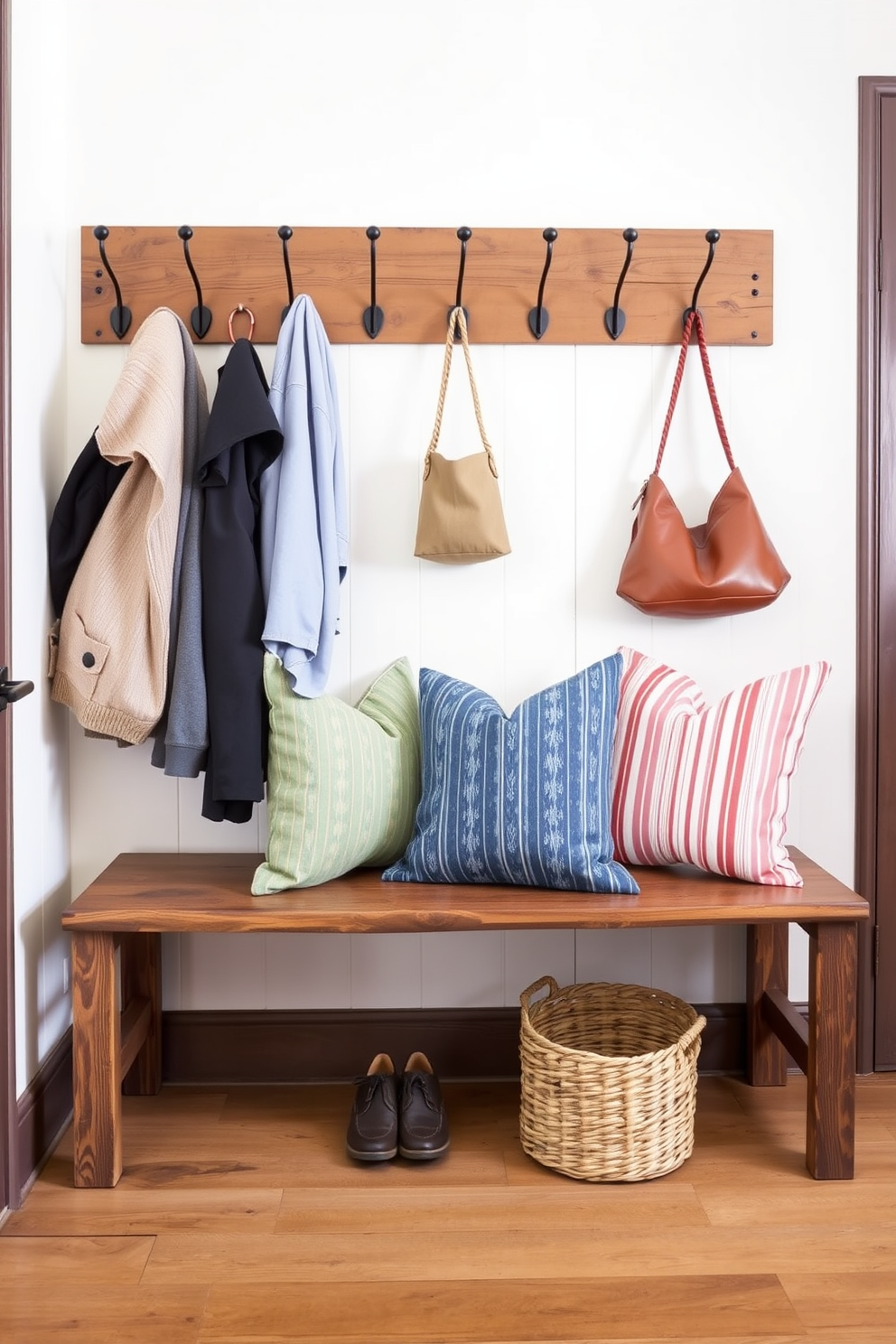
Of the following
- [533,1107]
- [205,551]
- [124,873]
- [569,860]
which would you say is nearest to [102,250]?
[205,551]

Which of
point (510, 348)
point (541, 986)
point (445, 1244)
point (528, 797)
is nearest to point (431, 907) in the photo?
point (528, 797)

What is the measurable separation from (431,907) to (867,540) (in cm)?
119

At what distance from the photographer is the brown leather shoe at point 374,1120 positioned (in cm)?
185

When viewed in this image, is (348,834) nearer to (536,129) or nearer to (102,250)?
(102,250)

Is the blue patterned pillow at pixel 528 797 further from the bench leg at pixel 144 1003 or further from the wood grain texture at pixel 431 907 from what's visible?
the bench leg at pixel 144 1003

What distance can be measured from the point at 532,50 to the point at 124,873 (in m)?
1.81

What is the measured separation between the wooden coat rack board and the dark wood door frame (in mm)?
359

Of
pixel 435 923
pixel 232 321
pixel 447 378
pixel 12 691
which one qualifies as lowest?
pixel 435 923

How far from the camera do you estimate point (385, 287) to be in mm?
2123

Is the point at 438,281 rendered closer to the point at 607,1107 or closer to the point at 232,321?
the point at 232,321

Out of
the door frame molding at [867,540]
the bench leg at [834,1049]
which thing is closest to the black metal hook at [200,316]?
the door frame molding at [867,540]

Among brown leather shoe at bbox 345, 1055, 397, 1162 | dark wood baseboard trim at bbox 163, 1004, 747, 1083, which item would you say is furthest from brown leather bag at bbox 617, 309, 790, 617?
brown leather shoe at bbox 345, 1055, 397, 1162

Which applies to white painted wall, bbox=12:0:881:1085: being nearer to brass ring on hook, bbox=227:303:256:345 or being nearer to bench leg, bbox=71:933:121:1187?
brass ring on hook, bbox=227:303:256:345

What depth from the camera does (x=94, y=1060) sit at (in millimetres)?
1768
